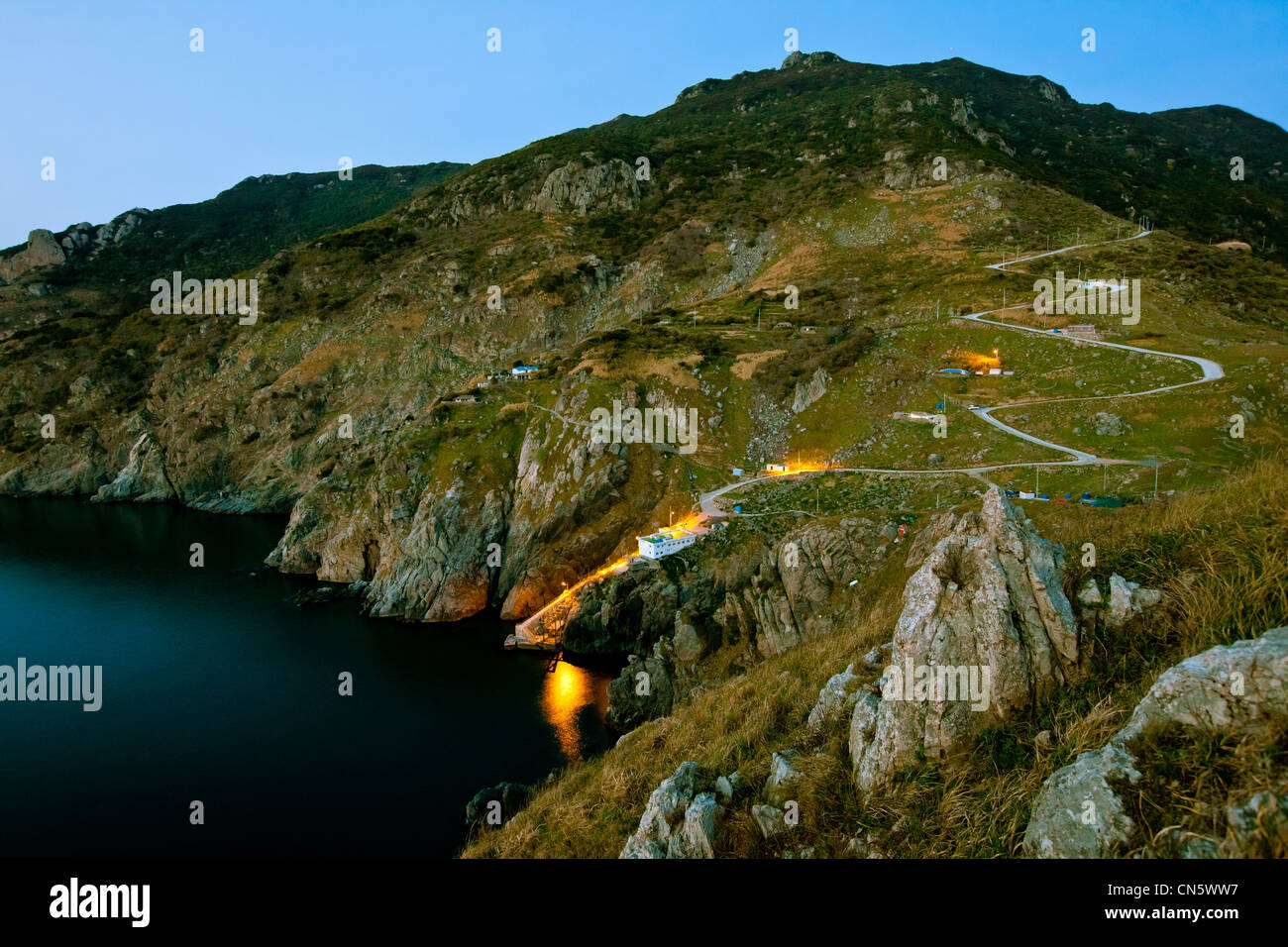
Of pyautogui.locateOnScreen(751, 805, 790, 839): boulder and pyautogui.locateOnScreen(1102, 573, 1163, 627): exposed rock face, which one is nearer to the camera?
pyautogui.locateOnScreen(1102, 573, 1163, 627): exposed rock face

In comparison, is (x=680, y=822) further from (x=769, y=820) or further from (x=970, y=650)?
(x=970, y=650)

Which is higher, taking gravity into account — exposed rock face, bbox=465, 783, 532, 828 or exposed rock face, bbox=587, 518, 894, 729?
exposed rock face, bbox=587, 518, 894, 729

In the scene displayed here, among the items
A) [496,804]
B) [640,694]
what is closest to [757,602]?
[640,694]

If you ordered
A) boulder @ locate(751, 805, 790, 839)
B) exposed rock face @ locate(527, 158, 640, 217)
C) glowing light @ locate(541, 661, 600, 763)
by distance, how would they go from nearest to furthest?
boulder @ locate(751, 805, 790, 839) → glowing light @ locate(541, 661, 600, 763) → exposed rock face @ locate(527, 158, 640, 217)

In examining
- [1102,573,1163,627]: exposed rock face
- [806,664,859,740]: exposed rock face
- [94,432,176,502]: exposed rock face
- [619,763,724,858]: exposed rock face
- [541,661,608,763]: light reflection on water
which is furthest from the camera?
[94,432,176,502]: exposed rock face

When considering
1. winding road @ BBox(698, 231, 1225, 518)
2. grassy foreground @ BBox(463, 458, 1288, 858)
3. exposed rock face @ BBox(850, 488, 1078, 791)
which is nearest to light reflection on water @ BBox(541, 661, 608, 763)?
winding road @ BBox(698, 231, 1225, 518)

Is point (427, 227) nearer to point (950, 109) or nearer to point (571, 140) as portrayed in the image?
point (571, 140)

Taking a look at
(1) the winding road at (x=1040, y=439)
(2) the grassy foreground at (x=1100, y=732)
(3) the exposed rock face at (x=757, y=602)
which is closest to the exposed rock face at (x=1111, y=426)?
(1) the winding road at (x=1040, y=439)

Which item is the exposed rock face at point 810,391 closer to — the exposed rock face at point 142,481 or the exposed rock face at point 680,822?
the exposed rock face at point 680,822

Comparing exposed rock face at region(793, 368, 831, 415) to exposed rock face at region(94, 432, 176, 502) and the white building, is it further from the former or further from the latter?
exposed rock face at region(94, 432, 176, 502)

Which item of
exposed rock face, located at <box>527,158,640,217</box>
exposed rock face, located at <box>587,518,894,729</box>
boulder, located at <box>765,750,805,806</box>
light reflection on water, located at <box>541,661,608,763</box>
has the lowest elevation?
light reflection on water, located at <box>541,661,608,763</box>
